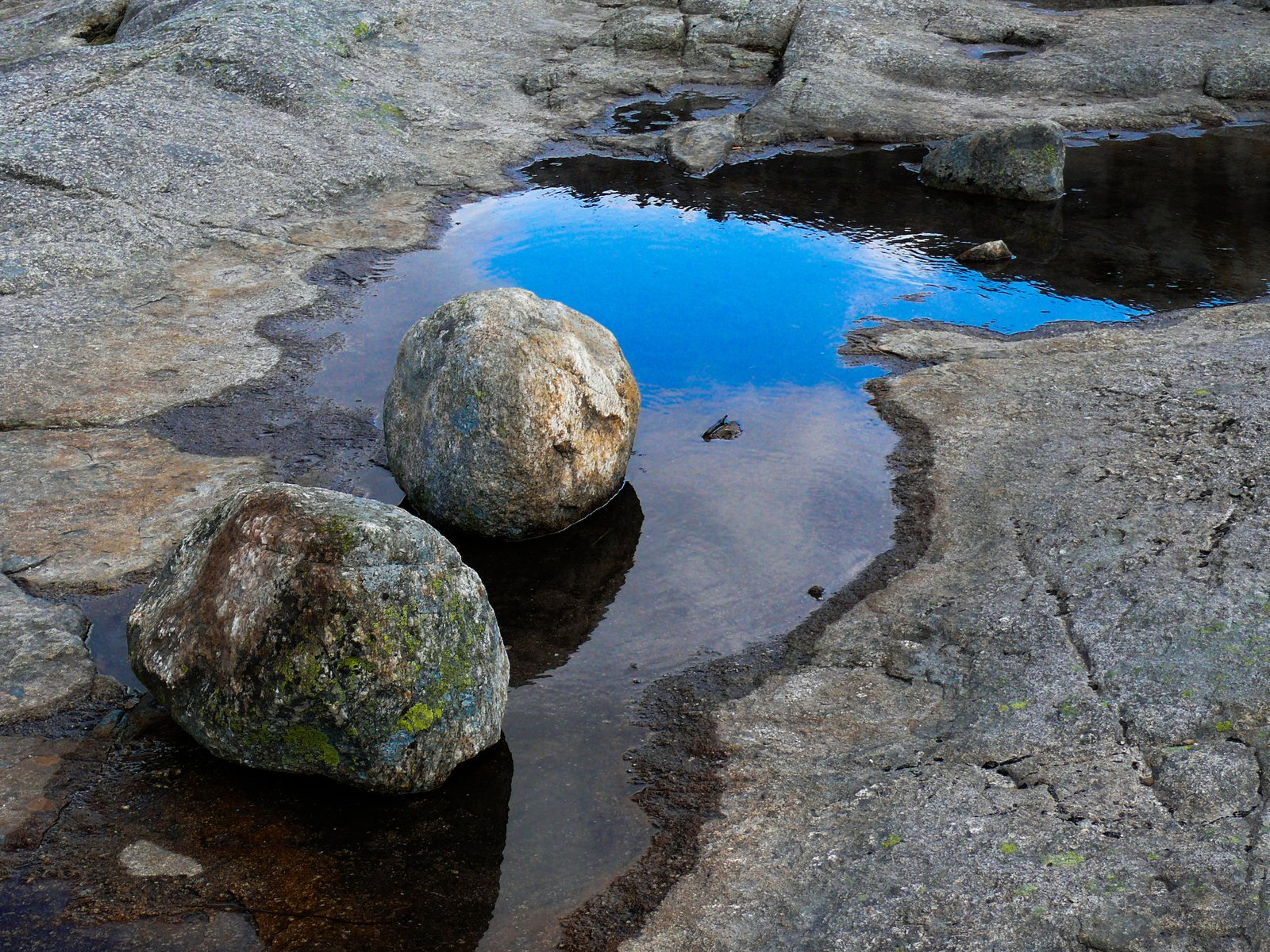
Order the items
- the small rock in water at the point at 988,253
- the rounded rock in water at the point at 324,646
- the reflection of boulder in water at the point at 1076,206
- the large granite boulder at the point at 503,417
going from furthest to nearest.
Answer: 1. the small rock in water at the point at 988,253
2. the reflection of boulder in water at the point at 1076,206
3. the large granite boulder at the point at 503,417
4. the rounded rock in water at the point at 324,646

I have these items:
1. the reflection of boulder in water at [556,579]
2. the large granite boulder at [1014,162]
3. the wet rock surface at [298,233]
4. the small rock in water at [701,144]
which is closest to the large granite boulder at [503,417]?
the reflection of boulder in water at [556,579]

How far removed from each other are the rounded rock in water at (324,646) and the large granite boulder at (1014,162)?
11525mm

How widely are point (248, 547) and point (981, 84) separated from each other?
16107 mm

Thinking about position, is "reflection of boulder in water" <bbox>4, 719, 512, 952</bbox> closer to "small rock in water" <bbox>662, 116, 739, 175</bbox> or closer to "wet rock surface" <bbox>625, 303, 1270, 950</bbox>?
"wet rock surface" <bbox>625, 303, 1270, 950</bbox>

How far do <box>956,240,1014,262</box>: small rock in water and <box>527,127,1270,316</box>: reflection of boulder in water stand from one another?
23cm

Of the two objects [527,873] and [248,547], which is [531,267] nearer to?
[248,547]

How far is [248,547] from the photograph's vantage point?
207 inches

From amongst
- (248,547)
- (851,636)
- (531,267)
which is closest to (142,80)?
(531,267)

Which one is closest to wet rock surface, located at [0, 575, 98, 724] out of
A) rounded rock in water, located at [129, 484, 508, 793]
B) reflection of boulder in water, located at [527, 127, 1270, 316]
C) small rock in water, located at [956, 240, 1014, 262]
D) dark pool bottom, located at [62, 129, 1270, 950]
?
dark pool bottom, located at [62, 129, 1270, 950]

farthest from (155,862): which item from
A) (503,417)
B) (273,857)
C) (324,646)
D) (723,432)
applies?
(723,432)

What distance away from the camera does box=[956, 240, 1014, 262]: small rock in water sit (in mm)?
12531

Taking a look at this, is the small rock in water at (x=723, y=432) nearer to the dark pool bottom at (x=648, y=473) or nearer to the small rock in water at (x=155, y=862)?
the dark pool bottom at (x=648, y=473)

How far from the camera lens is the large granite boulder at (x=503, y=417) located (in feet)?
23.7

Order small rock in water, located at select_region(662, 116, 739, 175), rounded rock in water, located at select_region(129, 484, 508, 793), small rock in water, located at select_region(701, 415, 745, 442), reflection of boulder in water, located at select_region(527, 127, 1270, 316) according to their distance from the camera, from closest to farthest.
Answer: rounded rock in water, located at select_region(129, 484, 508, 793) → small rock in water, located at select_region(701, 415, 745, 442) → reflection of boulder in water, located at select_region(527, 127, 1270, 316) → small rock in water, located at select_region(662, 116, 739, 175)
